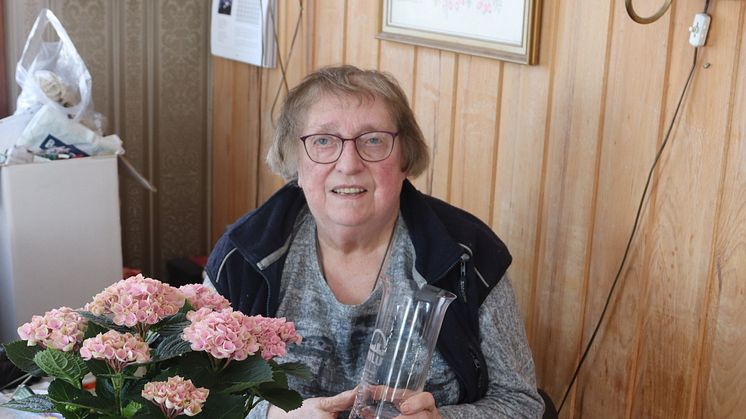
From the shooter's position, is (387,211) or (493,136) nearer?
(387,211)

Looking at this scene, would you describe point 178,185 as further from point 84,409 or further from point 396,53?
point 84,409

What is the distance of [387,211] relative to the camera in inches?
72.7

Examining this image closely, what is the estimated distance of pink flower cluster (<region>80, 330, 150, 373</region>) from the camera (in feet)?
3.54

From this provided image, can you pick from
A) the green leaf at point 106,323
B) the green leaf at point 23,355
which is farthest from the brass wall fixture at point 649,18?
the green leaf at point 23,355

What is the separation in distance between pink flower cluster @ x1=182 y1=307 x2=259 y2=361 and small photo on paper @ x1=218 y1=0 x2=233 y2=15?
2228mm

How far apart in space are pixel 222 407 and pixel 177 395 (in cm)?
8

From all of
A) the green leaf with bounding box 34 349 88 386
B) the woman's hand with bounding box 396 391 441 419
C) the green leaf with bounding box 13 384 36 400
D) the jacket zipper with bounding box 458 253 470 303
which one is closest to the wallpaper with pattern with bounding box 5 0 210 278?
the jacket zipper with bounding box 458 253 470 303

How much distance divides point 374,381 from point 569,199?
2.55 ft

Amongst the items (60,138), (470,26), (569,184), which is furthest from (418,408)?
(60,138)

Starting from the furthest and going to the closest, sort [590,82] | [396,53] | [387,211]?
[396,53], [590,82], [387,211]

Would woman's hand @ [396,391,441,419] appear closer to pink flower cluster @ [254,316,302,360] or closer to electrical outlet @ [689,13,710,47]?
pink flower cluster @ [254,316,302,360]

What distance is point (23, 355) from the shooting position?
116 cm

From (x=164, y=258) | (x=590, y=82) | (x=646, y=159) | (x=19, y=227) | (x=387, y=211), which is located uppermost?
(x=590, y=82)

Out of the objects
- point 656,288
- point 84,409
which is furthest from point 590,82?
point 84,409
